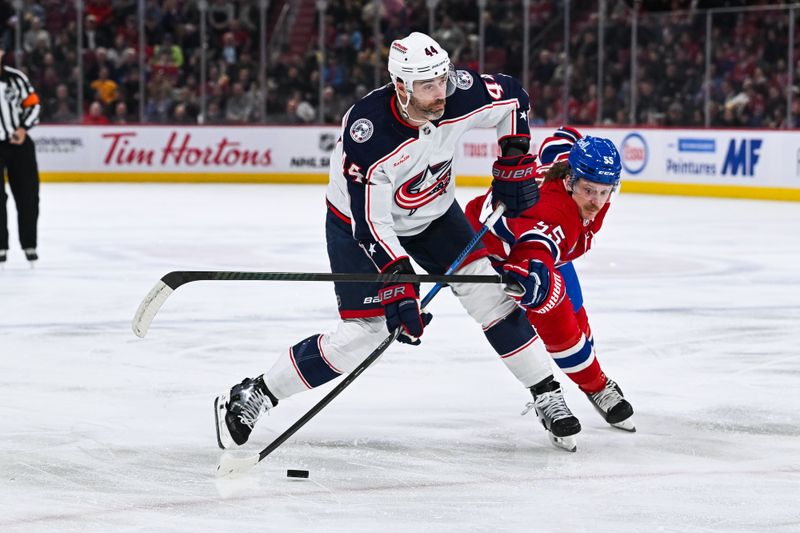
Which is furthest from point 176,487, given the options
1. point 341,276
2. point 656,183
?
point 656,183

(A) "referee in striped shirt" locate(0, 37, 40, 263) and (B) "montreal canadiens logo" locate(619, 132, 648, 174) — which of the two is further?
(B) "montreal canadiens logo" locate(619, 132, 648, 174)

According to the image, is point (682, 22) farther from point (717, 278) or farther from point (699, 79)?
point (717, 278)

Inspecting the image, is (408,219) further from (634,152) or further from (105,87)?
(105,87)

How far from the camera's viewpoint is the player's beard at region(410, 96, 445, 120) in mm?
3061

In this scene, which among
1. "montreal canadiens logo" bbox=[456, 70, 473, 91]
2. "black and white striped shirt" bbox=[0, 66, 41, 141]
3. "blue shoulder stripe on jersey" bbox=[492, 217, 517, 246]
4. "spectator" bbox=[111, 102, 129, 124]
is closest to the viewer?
"montreal canadiens logo" bbox=[456, 70, 473, 91]

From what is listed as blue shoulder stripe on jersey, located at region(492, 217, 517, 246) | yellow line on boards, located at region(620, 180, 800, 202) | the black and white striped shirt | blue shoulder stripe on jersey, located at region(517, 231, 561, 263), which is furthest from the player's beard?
yellow line on boards, located at region(620, 180, 800, 202)

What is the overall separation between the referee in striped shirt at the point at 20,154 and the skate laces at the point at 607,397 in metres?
4.44

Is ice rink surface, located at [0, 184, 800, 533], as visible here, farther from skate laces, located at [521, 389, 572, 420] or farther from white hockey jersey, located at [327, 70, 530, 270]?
white hockey jersey, located at [327, 70, 530, 270]

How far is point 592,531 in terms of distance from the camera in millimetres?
2607

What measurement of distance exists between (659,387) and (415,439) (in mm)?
1036

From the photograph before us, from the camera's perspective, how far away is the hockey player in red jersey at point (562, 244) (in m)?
3.27

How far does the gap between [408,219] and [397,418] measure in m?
0.65

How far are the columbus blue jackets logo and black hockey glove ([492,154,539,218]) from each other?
0.14m

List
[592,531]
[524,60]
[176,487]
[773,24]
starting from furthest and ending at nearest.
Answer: [524,60]
[773,24]
[176,487]
[592,531]
